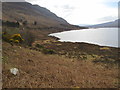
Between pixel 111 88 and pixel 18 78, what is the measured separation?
8.13m

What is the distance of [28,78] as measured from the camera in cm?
1198

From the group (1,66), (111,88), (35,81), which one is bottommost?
(111,88)

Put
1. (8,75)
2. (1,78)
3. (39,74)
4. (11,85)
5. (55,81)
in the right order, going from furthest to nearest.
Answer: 1. (39,74)
2. (55,81)
3. (8,75)
4. (1,78)
5. (11,85)

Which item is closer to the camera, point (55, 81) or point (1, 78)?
point (1, 78)

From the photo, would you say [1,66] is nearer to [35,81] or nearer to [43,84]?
[35,81]

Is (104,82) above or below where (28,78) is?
below

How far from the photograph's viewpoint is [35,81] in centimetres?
1176

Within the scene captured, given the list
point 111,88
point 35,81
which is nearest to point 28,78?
point 35,81

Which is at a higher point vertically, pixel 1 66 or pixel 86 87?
pixel 1 66

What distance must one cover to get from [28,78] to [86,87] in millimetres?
5019

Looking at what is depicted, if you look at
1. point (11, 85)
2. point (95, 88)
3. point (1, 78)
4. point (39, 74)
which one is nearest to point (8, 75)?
point (1, 78)

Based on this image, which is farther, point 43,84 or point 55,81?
point 55,81

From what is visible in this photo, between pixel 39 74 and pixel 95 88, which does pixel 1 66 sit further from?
pixel 95 88

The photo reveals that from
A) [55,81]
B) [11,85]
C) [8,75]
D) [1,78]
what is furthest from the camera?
[55,81]
